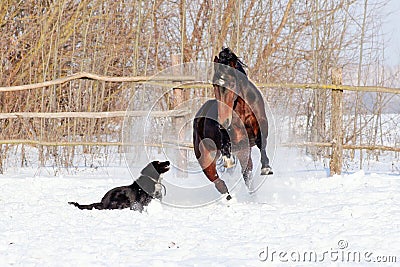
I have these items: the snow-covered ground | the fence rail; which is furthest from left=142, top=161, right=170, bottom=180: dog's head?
the fence rail

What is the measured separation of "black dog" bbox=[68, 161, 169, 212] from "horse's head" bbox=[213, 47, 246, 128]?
0.85 meters

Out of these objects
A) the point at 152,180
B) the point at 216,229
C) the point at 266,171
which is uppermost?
the point at 266,171

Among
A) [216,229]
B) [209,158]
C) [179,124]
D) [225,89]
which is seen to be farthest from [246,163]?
[179,124]

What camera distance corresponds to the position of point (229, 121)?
16.5 ft

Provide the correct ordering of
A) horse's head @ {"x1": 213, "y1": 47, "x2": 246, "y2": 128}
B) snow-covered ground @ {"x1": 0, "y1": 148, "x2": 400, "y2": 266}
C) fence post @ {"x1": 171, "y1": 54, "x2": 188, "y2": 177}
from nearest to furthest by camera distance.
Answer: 1. snow-covered ground @ {"x1": 0, "y1": 148, "x2": 400, "y2": 266}
2. horse's head @ {"x1": 213, "y1": 47, "x2": 246, "y2": 128}
3. fence post @ {"x1": 171, "y1": 54, "x2": 188, "y2": 177}

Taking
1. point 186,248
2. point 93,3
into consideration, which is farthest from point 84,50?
point 186,248

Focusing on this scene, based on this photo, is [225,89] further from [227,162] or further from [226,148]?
[227,162]

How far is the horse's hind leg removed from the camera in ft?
17.5

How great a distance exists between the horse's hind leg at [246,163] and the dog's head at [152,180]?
715 millimetres

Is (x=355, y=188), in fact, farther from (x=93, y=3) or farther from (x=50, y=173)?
(x=93, y=3)

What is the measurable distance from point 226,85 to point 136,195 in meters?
1.23

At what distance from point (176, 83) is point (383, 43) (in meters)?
4.08

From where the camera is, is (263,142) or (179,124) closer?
(263,142)

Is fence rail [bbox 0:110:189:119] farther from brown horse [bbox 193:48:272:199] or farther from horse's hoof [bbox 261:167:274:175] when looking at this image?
horse's hoof [bbox 261:167:274:175]
